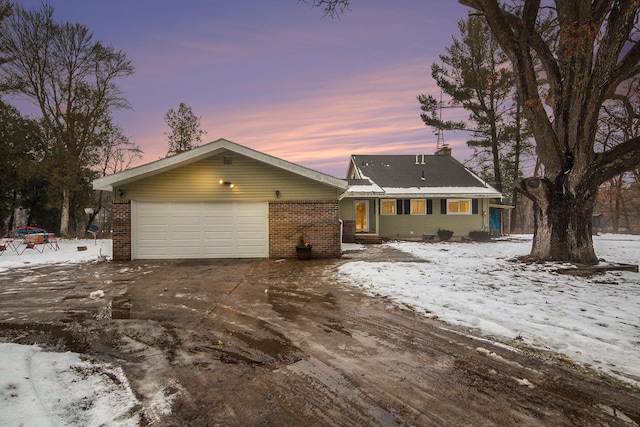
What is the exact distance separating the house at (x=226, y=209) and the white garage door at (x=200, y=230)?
1.2 inches

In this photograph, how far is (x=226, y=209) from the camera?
36.5 ft

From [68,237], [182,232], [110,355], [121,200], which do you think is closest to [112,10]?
[121,200]

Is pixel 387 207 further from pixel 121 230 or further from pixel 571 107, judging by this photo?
pixel 121 230

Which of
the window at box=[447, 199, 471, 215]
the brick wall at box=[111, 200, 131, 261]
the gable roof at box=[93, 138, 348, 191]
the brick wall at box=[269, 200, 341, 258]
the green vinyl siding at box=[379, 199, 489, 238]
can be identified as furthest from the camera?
the window at box=[447, 199, 471, 215]

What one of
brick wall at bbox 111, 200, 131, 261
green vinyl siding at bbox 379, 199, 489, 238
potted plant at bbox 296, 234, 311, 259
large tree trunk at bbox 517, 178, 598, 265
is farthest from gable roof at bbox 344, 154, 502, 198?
brick wall at bbox 111, 200, 131, 261

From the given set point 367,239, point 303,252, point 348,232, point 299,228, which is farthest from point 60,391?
point 367,239

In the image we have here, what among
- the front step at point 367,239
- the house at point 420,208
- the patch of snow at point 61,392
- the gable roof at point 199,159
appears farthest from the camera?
the house at point 420,208

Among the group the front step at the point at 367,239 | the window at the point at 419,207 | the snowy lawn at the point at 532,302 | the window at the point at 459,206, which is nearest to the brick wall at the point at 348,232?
the front step at the point at 367,239

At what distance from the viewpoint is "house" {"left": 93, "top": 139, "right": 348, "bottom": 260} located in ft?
35.4

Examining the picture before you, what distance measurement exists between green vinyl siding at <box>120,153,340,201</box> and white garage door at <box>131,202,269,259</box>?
0.31m

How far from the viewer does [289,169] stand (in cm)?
1081

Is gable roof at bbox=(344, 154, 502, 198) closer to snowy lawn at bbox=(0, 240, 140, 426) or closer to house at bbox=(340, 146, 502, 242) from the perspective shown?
house at bbox=(340, 146, 502, 242)

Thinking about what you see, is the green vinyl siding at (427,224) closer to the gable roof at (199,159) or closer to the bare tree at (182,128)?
the gable roof at (199,159)

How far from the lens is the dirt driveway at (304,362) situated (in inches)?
94.4
